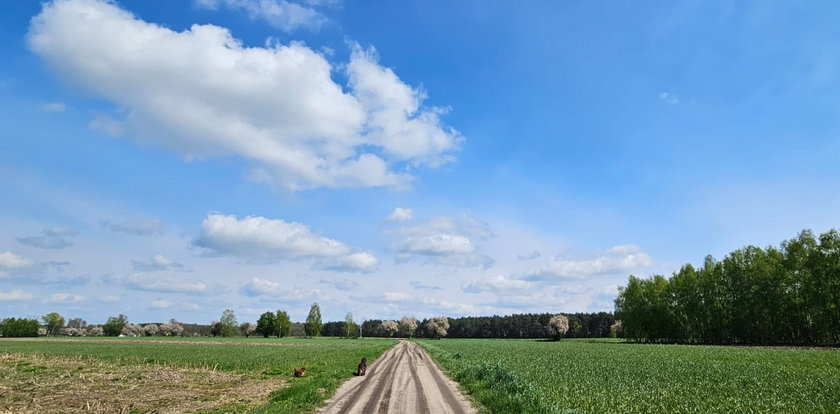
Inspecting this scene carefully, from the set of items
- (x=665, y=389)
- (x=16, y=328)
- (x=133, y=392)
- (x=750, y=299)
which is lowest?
(x=16, y=328)

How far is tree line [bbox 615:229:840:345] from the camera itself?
218ft

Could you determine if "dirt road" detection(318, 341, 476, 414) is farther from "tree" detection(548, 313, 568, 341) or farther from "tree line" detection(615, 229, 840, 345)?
"tree" detection(548, 313, 568, 341)

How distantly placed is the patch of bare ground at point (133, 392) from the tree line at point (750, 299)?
266ft

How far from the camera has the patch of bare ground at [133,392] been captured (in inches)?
770

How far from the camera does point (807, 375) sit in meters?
27.9

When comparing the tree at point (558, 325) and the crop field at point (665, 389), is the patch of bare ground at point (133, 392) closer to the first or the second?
the crop field at point (665, 389)

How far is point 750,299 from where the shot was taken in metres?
79.2

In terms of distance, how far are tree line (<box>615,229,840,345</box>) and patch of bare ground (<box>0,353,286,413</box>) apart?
81.1 metres

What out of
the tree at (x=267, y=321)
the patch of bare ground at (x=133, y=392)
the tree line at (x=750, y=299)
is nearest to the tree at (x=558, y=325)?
the tree line at (x=750, y=299)

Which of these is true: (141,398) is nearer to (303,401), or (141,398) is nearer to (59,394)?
(59,394)

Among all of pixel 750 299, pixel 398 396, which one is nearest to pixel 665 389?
pixel 398 396

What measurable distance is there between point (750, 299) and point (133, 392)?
95.7 m

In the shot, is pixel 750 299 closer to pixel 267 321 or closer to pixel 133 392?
pixel 133 392

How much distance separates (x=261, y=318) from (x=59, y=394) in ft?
610
